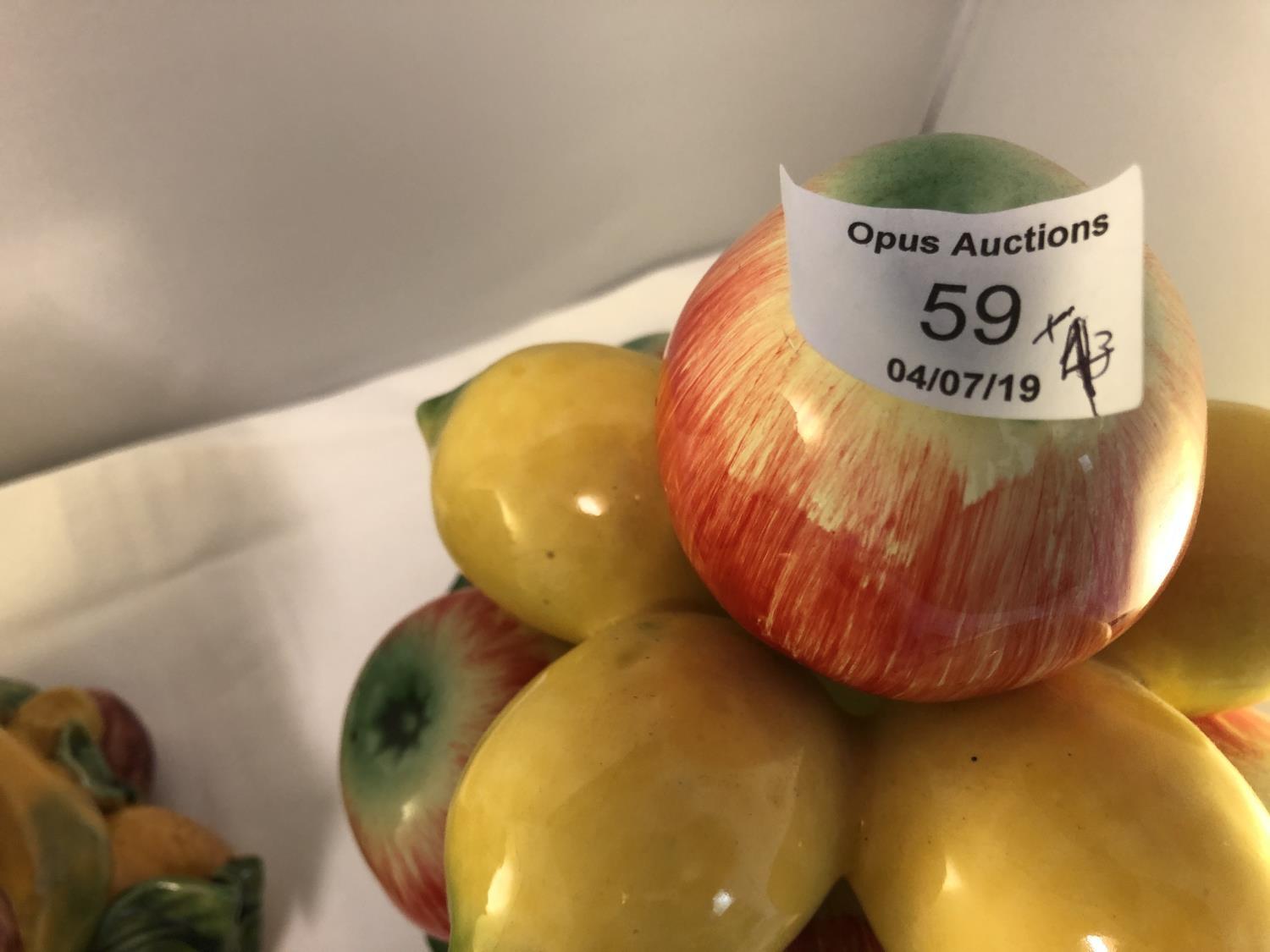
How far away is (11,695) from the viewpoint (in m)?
0.56

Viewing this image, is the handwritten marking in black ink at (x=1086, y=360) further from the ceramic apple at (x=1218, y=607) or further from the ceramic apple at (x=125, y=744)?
the ceramic apple at (x=125, y=744)

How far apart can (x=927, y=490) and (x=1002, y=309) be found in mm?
47

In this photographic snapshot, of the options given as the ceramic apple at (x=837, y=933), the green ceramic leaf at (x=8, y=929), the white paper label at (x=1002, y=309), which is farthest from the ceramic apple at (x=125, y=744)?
the white paper label at (x=1002, y=309)

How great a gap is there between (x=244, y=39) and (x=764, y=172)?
40 cm

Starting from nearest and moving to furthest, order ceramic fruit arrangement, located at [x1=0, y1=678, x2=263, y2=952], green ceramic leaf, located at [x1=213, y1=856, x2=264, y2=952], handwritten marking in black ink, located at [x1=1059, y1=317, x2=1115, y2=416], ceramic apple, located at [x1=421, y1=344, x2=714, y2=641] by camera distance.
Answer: handwritten marking in black ink, located at [x1=1059, y1=317, x2=1115, y2=416]
ceramic apple, located at [x1=421, y1=344, x2=714, y2=641]
ceramic fruit arrangement, located at [x1=0, y1=678, x2=263, y2=952]
green ceramic leaf, located at [x1=213, y1=856, x2=264, y2=952]

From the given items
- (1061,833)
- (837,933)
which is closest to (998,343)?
(1061,833)

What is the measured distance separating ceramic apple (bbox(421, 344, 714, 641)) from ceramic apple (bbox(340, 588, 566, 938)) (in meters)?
0.06

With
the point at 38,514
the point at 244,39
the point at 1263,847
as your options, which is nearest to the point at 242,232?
the point at 244,39

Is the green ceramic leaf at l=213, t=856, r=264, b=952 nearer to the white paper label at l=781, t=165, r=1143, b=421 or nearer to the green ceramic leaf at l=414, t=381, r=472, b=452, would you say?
the green ceramic leaf at l=414, t=381, r=472, b=452

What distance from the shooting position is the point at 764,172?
756 millimetres

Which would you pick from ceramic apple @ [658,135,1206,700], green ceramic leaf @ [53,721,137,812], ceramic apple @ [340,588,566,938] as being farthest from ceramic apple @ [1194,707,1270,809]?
green ceramic leaf @ [53,721,137,812]

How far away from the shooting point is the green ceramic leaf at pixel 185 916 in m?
0.47

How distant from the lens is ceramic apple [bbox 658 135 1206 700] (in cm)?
22

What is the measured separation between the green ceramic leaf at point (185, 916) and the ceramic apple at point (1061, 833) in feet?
1.27
